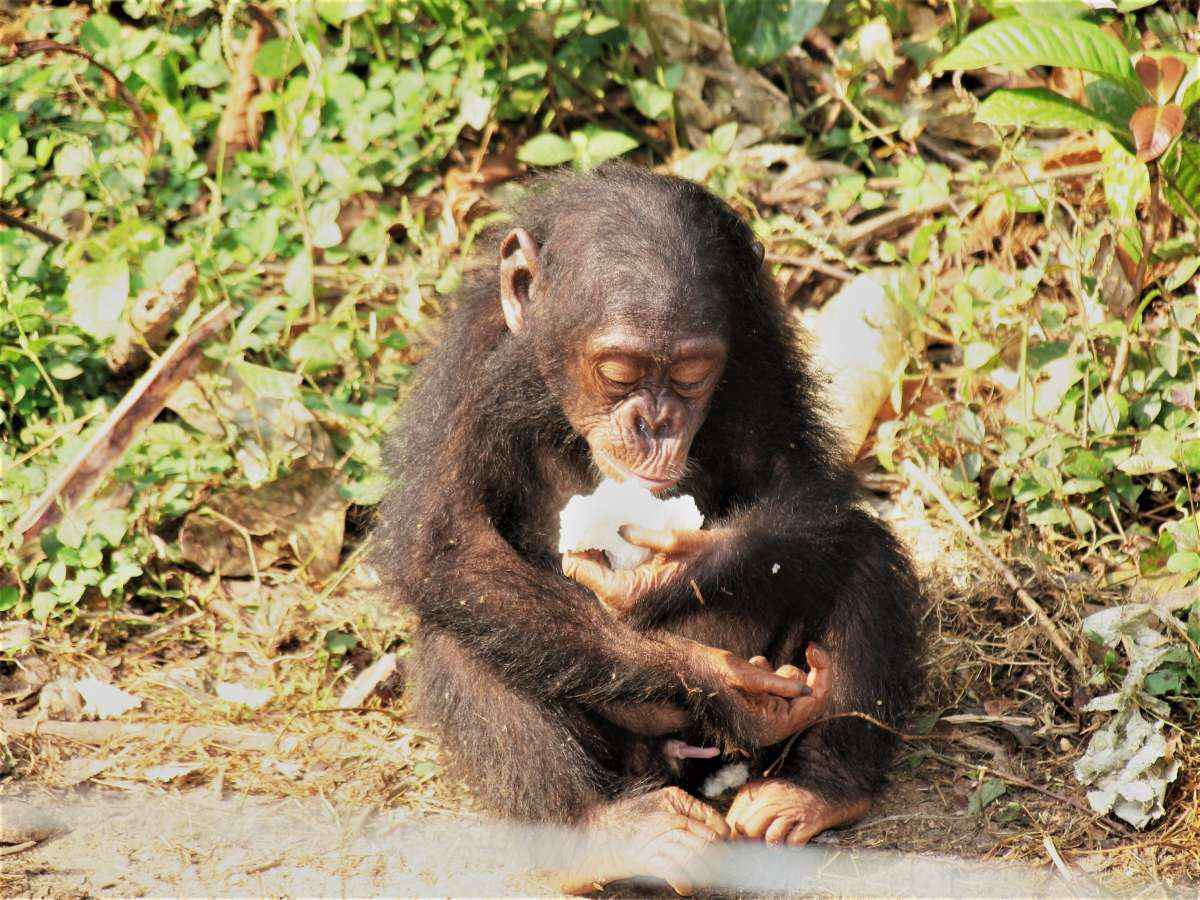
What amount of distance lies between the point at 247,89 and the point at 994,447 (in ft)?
15.7

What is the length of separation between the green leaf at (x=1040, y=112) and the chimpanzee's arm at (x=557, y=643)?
305 cm

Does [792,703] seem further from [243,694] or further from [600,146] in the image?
[600,146]

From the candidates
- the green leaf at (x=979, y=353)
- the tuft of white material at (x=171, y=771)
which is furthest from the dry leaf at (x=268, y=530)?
the green leaf at (x=979, y=353)

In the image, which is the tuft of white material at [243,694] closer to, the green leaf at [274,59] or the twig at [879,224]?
the green leaf at [274,59]

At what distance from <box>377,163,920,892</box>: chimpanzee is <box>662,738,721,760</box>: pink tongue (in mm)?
20

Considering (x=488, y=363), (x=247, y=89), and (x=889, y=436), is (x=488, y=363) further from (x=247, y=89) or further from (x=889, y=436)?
(x=247, y=89)

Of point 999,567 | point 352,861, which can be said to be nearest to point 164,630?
point 352,861

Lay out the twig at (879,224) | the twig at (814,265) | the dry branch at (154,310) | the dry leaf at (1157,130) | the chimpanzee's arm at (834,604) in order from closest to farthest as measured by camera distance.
Result: the chimpanzee's arm at (834,604) < the dry leaf at (1157,130) < the dry branch at (154,310) < the twig at (814,265) < the twig at (879,224)

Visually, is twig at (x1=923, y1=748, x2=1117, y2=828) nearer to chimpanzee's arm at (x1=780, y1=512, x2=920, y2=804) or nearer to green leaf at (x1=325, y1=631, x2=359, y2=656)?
chimpanzee's arm at (x1=780, y1=512, x2=920, y2=804)

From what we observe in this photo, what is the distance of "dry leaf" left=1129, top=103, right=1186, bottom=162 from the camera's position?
6.21 meters

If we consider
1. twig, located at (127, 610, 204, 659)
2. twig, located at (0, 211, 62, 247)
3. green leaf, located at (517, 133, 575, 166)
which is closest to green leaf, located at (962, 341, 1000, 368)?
green leaf, located at (517, 133, 575, 166)

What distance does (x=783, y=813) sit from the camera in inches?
201

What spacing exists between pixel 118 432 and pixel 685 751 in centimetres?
314

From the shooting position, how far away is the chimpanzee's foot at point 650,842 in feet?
15.9
